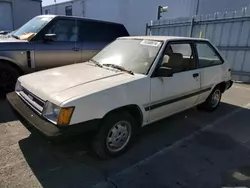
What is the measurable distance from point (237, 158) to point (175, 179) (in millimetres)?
1108

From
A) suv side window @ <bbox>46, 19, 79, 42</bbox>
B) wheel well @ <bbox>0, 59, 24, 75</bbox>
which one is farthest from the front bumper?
suv side window @ <bbox>46, 19, 79, 42</bbox>

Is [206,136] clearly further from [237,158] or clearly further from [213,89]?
[213,89]


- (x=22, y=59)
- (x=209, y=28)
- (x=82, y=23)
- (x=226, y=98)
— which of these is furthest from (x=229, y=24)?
(x=22, y=59)

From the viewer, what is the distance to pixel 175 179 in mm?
2533

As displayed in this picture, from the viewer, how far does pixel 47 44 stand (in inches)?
196

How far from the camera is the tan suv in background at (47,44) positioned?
4605mm

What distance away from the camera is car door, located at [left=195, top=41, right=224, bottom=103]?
13.5ft

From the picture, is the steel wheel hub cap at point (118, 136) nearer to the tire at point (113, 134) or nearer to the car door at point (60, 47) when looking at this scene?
the tire at point (113, 134)

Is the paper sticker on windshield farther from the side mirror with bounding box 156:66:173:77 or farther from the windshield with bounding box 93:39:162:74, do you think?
the side mirror with bounding box 156:66:173:77

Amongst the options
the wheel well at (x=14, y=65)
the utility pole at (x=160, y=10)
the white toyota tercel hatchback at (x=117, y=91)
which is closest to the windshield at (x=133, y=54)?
the white toyota tercel hatchback at (x=117, y=91)

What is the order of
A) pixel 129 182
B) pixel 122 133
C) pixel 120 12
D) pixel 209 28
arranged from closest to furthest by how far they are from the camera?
1. pixel 129 182
2. pixel 122 133
3. pixel 209 28
4. pixel 120 12

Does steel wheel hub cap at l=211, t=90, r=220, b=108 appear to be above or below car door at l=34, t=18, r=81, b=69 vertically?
below

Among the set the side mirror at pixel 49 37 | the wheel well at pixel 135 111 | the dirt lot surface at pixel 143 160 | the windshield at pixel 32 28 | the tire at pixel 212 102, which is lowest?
the dirt lot surface at pixel 143 160

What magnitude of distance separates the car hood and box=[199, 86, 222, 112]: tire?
2375 mm
